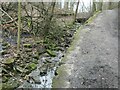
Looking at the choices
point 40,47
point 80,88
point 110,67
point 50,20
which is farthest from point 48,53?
point 80,88

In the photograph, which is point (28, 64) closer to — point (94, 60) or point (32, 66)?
point (32, 66)

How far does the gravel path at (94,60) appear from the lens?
6.36 metres

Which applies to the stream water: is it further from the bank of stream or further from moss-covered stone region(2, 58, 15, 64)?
moss-covered stone region(2, 58, 15, 64)

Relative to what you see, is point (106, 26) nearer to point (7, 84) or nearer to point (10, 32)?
point (10, 32)

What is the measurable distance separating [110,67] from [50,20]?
547cm

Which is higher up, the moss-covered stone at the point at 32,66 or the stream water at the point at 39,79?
the moss-covered stone at the point at 32,66

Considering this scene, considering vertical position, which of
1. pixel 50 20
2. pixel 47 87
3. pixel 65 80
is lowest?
pixel 47 87

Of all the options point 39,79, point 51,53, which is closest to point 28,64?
point 39,79

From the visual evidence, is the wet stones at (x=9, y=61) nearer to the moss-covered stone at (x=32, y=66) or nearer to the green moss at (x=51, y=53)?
the moss-covered stone at (x=32, y=66)

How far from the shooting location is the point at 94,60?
26.2 ft

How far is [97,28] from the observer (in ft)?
41.7

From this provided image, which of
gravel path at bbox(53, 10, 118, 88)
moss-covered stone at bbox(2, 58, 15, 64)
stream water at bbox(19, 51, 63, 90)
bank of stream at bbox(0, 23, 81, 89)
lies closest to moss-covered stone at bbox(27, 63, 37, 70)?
bank of stream at bbox(0, 23, 81, 89)

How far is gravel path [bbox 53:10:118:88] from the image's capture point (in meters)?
6.36

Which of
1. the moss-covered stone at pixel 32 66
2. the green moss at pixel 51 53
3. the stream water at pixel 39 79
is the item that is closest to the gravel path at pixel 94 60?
the stream water at pixel 39 79
